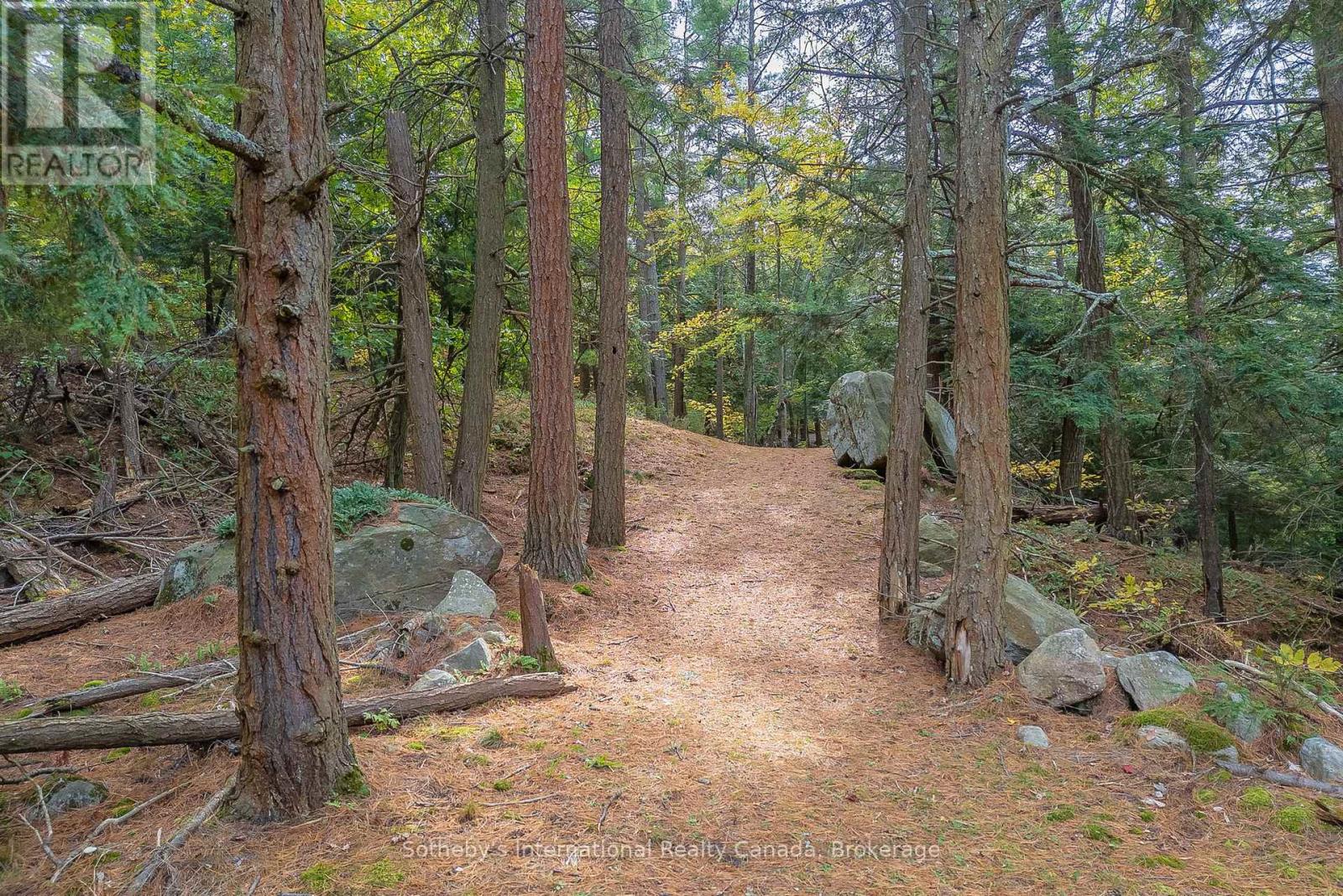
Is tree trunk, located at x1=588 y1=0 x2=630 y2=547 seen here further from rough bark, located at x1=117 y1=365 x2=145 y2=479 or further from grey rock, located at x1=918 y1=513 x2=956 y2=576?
rough bark, located at x1=117 y1=365 x2=145 y2=479

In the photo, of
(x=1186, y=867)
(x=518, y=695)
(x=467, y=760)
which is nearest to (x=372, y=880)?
(x=467, y=760)

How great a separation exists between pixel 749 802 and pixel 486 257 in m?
6.86

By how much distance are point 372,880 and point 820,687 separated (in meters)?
3.56

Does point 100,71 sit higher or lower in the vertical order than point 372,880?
higher

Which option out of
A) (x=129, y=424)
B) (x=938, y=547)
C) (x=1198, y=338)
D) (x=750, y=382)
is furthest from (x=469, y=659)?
(x=750, y=382)

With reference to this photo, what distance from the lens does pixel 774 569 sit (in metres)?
8.52

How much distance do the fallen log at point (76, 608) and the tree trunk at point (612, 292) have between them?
467cm

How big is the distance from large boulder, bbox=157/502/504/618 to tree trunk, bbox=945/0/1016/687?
4.05 meters

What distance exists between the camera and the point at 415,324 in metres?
7.89

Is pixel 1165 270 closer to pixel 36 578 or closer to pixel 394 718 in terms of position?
pixel 394 718

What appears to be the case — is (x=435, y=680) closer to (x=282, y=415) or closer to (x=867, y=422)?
(x=282, y=415)

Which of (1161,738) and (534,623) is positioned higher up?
(534,623)

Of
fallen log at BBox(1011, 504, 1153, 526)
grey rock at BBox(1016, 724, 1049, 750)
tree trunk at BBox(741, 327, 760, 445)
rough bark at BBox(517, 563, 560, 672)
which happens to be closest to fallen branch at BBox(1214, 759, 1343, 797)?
grey rock at BBox(1016, 724, 1049, 750)

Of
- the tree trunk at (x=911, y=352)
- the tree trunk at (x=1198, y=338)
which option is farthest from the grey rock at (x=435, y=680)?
the tree trunk at (x=1198, y=338)
